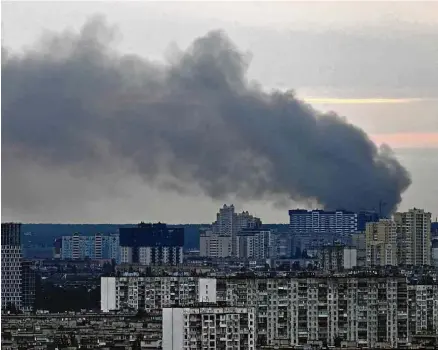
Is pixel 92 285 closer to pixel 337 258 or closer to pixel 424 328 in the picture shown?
pixel 337 258

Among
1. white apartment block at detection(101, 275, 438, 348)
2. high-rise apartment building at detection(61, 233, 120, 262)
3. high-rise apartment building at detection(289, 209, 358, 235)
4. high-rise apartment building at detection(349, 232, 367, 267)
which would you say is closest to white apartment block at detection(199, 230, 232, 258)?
high-rise apartment building at detection(289, 209, 358, 235)

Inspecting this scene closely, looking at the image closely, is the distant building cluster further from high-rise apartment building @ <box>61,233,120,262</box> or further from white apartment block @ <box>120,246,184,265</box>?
high-rise apartment building @ <box>61,233,120,262</box>

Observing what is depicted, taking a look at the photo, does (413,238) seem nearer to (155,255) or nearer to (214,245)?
(214,245)

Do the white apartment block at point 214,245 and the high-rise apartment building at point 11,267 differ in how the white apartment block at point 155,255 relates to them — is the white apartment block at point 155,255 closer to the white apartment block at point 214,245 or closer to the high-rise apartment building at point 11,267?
the white apartment block at point 214,245

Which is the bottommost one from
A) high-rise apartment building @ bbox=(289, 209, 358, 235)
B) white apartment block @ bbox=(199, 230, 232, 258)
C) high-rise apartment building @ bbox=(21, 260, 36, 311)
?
high-rise apartment building @ bbox=(21, 260, 36, 311)

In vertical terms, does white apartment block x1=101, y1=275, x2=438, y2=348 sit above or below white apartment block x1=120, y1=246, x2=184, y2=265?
below

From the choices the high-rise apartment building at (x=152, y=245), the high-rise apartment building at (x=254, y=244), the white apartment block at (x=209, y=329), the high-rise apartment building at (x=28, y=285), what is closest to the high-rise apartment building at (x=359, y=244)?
the high-rise apartment building at (x=254, y=244)

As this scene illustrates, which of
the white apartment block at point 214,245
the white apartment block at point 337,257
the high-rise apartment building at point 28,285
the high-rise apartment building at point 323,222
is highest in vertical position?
the high-rise apartment building at point 323,222

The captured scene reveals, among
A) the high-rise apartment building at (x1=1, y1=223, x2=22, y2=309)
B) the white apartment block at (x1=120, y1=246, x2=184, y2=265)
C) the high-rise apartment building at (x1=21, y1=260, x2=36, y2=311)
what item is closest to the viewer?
the high-rise apartment building at (x1=1, y1=223, x2=22, y2=309)
